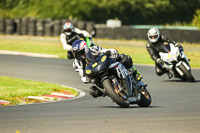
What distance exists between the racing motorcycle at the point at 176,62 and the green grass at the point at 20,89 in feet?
12.6

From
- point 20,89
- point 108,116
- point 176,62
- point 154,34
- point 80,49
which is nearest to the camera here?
point 108,116

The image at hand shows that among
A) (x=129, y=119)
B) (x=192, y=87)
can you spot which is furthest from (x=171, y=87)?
(x=129, y=119)

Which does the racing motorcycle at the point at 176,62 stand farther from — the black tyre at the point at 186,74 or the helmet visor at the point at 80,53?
the helmet visor at the point at 80,53

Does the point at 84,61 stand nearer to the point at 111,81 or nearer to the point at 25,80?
the point at 111,81

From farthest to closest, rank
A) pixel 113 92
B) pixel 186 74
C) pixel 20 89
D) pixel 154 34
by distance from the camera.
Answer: pixel 154 34 → pixel 186 74 → pixel 20 89 → pixel 113 92

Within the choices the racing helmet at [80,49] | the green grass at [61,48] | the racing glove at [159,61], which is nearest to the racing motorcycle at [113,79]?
the racing helmet at [80,49]

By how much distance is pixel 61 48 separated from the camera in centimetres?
2858

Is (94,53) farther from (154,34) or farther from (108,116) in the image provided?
(154,34)

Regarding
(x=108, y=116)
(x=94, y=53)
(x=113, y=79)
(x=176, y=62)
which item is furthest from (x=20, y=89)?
(x=176, y=62)

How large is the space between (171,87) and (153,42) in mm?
2147

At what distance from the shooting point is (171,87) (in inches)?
571

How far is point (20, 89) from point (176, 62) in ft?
16.9

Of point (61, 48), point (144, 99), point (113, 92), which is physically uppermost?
point (113, 92)

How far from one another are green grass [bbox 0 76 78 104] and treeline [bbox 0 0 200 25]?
25254 millimetres
